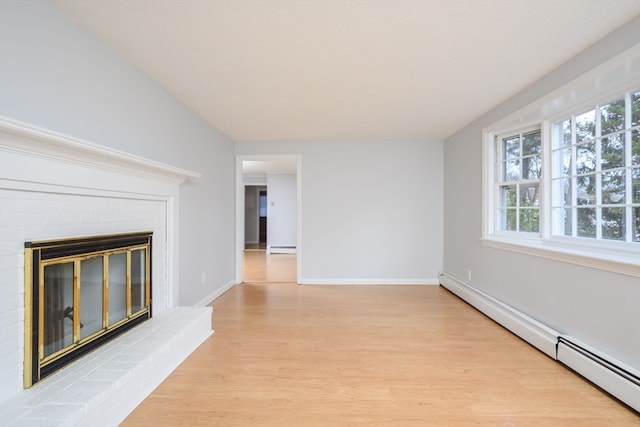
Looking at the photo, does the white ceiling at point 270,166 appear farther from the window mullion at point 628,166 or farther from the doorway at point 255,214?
the window mullion at point 628,166

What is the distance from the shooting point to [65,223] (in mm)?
1667

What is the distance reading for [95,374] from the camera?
5.10 ft

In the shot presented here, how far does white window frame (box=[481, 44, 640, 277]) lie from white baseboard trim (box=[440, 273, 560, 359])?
58 centimetres

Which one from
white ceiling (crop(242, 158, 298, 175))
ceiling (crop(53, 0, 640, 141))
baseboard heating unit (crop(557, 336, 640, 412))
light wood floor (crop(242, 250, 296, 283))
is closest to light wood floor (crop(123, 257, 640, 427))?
baseboard heating unit (crop(557, 336, 640, 412))

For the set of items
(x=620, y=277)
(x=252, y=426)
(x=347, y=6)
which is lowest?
(x=252, y=426)

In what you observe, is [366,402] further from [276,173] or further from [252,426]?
[276,173]

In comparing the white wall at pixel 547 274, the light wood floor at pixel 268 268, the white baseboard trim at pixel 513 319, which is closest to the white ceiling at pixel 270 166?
the light wood floor at pixel 268 268

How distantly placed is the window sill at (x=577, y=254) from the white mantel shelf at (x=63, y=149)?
126 inches

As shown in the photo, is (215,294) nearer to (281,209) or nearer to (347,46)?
(347,46)

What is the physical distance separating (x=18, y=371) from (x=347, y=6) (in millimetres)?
2500

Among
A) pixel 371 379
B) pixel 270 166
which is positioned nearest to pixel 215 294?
pixel 371 379

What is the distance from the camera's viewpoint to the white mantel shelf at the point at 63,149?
48.6 inches

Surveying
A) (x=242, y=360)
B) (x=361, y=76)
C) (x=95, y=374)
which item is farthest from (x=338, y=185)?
(x=95, y=374)

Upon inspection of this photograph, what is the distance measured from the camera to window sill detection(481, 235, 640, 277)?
5.72 feet
